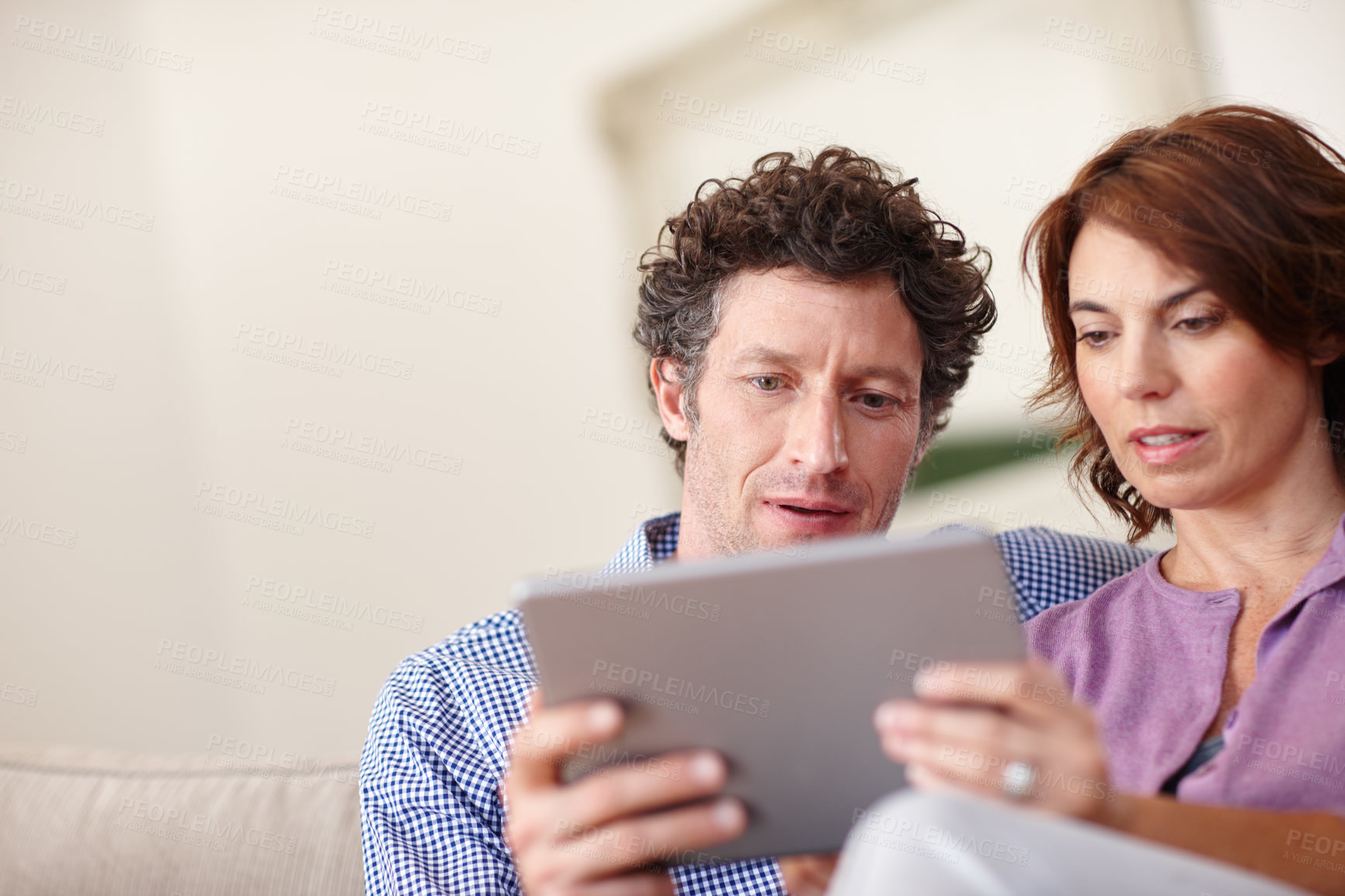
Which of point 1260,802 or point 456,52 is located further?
point 456,52

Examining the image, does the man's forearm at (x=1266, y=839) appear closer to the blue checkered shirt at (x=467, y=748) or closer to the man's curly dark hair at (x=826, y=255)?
the blue checkered shirt at (x=467, y=748)

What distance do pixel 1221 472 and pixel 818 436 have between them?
21.8 inches

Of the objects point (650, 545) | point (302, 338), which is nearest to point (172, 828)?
point (650, 545)

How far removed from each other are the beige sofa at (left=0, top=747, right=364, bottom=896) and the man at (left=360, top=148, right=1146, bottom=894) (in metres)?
0.11

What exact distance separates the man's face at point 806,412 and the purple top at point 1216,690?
1.28ft

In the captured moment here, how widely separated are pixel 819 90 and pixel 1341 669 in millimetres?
2003

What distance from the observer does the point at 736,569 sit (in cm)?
92

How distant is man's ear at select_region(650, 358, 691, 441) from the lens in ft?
6.68

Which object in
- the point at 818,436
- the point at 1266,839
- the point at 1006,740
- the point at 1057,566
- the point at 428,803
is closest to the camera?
the point at 1006,740

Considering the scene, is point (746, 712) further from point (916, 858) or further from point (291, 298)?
point (291, 298)

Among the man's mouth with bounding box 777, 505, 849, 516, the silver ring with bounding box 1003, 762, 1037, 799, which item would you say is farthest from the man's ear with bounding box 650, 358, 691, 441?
the silver ring with bounding box 1003, 762, 1037, 799

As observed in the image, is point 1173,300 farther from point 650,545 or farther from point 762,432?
point 650,545

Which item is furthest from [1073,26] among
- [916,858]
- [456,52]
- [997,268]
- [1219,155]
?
[916,858]

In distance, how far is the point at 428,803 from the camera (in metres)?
1.56
